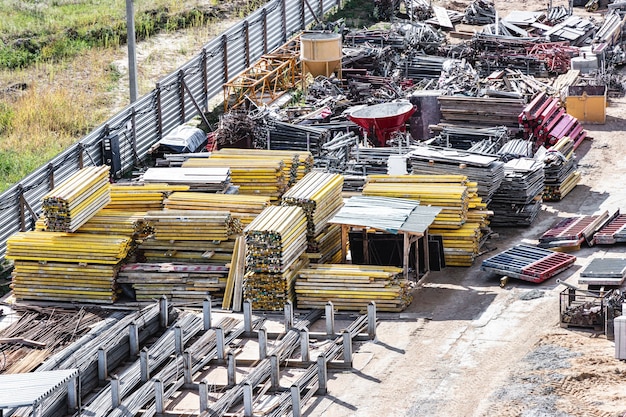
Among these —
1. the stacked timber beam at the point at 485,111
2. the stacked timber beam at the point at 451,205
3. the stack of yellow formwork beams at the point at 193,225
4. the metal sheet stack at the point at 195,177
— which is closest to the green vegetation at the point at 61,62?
the metal sheet stack at the point at 195,177

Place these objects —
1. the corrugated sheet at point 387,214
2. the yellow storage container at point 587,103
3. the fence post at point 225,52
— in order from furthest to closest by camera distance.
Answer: the fence post at point 225,52, the yellow storage container at point 587,103, the corrugated sheet at point 387,214

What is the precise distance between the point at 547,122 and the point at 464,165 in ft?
23.2

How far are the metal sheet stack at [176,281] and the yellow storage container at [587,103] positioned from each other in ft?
59.3

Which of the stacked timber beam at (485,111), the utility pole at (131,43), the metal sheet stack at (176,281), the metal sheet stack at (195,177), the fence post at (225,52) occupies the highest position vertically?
the utility pole at (131,43)

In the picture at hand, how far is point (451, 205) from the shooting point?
111ft

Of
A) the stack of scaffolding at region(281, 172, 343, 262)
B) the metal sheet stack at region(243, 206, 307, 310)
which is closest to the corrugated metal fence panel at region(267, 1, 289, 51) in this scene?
the stack of scaffolding at region(281, 172, 343, 262)

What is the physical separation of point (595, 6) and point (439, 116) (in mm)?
20271

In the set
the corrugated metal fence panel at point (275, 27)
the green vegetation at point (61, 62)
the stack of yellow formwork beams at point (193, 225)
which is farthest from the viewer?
the corrugated metal fence panel at point (275, 27)

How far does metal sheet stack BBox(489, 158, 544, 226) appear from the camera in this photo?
36594 mm

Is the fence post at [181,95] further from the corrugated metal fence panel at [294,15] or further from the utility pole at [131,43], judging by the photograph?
the corrugated metal fence panel at [294,15]

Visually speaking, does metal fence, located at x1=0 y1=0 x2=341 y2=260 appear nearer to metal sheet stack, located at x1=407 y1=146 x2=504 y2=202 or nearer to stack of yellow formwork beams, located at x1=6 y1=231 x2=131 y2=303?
stack of yellow formwork beams, located at x1=6 y1=231 x2=131 y2=303

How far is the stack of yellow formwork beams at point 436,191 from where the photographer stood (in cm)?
3391

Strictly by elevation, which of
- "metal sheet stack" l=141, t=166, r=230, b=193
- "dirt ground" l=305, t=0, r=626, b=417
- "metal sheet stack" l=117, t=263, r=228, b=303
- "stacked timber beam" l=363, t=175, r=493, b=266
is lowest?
"dirt ground" l=305, t=0, r=626, b=417

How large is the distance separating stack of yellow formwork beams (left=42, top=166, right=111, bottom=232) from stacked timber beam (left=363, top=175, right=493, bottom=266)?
22.2ft
